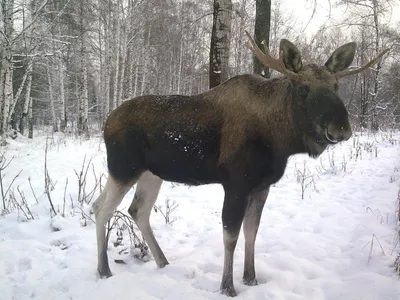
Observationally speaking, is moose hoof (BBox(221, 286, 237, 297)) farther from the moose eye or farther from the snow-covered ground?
the moose eye

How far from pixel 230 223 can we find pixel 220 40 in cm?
406

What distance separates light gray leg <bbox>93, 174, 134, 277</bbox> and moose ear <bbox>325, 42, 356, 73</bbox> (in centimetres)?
214

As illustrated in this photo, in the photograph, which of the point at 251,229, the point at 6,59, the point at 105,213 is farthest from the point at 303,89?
the point at 6,59

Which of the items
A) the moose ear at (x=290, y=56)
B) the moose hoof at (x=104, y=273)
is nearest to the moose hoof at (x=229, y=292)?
the moose hoof at (x=104, y=273)

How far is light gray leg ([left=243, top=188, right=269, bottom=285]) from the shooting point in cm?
344

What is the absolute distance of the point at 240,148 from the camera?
3.08 metres

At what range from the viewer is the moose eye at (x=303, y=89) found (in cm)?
287

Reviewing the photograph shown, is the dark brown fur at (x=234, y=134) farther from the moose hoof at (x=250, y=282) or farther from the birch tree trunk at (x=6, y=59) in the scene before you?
the birch tree trunk at (x=6, y=59)

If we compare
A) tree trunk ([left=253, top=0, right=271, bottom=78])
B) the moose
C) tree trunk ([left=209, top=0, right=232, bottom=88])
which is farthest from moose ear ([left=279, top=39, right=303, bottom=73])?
tree trunk ([left=253, top=0, right=271, bottom=78])

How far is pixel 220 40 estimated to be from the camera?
20.6ft

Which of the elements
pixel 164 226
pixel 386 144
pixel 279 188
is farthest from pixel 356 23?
pixel 164 226

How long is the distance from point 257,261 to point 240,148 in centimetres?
141

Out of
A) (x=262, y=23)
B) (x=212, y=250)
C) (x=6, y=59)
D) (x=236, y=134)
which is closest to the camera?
(x=236, y=134)

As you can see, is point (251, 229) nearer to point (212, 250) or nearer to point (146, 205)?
point (212, 250)
